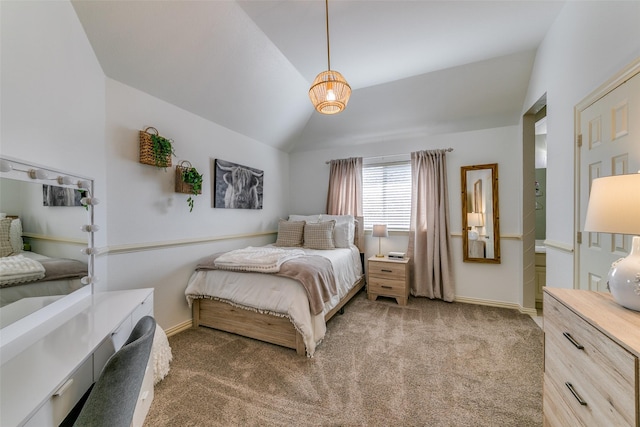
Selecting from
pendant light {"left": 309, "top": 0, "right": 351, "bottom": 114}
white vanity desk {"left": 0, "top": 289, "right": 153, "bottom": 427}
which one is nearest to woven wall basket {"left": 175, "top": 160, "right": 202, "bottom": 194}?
white vanity desk {"left": 0, "top": 289, "right": 153, "bottom": 427}

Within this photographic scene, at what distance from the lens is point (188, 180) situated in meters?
2.50

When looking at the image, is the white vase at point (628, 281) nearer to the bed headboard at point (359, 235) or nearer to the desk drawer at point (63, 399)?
the desk drawer at point (63, 399)

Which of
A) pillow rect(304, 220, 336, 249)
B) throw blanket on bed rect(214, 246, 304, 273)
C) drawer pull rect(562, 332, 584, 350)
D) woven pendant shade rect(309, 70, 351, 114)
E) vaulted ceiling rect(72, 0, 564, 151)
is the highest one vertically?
vaulted ceiling rect(72, 0, 564, 151)

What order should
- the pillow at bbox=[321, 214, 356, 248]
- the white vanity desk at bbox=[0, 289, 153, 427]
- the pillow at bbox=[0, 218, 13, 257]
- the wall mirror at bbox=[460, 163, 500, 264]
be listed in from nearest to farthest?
the white vanity desk at bbox=[0, 289, 153, 427]
the pillow at bbox=[0, 218, 13, 257]
the wall mirror at bbox=[460, 163, 500, 264]
the pillow at bbox=[321, 214, 356, 248]

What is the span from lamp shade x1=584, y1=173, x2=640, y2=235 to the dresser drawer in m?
2.20

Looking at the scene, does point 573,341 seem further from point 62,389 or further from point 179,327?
point 179,327

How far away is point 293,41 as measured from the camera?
7.88 feet

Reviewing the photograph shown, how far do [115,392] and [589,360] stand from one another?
62.5 inches

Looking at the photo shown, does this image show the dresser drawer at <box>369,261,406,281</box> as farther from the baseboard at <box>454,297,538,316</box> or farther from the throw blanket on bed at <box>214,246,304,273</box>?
the throw blanket on bed at <box>214,246,304,273</box>

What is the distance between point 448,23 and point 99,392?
124 inches

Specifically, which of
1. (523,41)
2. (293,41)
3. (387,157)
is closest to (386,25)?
(293,41)

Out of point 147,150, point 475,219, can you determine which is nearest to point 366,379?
point 475,219

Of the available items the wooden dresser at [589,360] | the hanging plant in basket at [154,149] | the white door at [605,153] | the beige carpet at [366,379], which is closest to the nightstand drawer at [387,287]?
the beige carpet at [366,379]

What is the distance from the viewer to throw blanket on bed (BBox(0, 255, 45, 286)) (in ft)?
3.48
